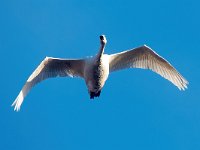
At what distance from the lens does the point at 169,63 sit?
123 ft

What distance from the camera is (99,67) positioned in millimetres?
35469

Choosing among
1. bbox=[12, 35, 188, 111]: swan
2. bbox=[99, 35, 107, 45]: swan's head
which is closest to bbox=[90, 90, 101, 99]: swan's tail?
bbox=[12, 35, 188, 111]: swan

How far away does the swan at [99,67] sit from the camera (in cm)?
3562

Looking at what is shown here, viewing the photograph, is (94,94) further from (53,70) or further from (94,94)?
(53,70)

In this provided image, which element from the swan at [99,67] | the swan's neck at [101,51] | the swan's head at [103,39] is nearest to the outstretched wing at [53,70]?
the swan at [99,67]

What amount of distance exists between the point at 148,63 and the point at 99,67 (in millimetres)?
3097

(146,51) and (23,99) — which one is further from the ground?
(146,51)

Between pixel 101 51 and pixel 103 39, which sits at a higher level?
pixel 103 39

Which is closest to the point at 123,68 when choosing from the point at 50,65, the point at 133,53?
the point at 133,53

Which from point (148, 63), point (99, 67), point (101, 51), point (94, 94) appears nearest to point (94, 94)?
point (94, 94)

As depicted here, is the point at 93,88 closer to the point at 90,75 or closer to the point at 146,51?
the point at 90,75

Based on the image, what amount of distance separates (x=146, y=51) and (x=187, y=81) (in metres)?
2.15

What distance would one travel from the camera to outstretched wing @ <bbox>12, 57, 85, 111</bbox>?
120 ft

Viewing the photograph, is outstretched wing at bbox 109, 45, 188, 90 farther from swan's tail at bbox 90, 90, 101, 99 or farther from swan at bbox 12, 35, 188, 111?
swan's tail at bbox 90, 90, 101, 99
